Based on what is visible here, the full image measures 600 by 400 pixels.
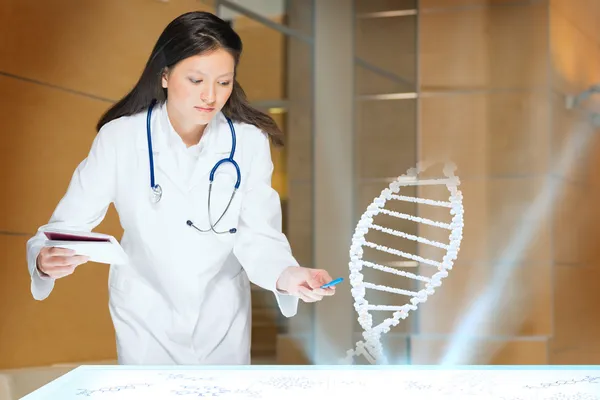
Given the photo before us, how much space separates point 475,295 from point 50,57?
1.98m

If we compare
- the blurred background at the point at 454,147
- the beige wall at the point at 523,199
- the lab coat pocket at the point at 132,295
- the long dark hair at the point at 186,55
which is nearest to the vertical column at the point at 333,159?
the blurred background at the point at 454,147

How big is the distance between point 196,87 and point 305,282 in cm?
58

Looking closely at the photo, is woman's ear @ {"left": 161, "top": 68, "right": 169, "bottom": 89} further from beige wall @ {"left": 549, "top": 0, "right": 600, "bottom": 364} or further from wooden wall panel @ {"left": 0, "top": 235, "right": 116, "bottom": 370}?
beige wall @ {"left": 549, "top": 0, "right": 600, "bottom": 364}

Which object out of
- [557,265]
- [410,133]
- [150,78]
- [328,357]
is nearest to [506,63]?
[410,133]

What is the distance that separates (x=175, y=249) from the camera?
90.1 inches

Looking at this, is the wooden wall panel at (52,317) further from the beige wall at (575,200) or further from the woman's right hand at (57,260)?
the beige wall at (575,200)

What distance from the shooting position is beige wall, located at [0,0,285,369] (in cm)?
256

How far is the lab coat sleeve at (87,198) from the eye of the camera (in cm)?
220

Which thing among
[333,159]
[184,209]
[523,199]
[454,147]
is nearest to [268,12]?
Result: [333,159]

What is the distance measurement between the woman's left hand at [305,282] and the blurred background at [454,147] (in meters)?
1.35

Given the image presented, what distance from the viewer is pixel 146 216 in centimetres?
228

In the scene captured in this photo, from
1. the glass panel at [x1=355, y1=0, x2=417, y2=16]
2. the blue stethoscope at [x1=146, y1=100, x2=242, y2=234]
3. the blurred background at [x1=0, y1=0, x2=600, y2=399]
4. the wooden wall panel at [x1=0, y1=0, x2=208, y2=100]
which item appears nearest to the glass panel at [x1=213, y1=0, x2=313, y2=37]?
the blurred background at [x1=0, y1=0, x2=600, y2=399]

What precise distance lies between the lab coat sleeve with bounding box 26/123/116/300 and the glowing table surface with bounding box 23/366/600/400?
0.48 metres

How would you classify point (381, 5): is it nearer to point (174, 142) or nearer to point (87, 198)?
point (174, 142)
